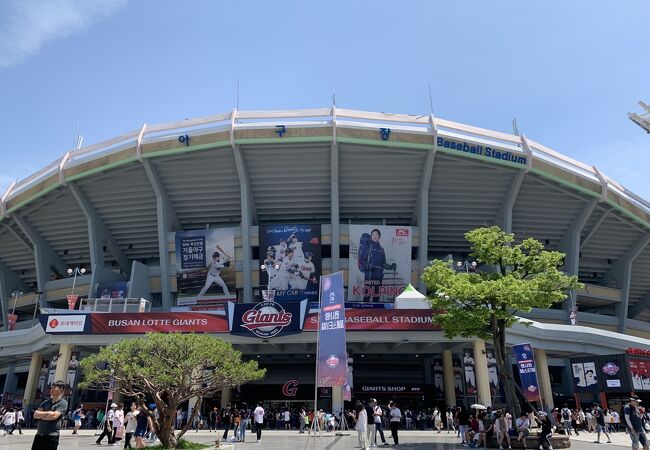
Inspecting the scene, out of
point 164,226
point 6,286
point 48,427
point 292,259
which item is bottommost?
point 48,427

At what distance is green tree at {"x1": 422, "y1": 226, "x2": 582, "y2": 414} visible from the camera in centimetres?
2023

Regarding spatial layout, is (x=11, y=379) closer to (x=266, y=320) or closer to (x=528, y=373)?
(x=266, y=320)

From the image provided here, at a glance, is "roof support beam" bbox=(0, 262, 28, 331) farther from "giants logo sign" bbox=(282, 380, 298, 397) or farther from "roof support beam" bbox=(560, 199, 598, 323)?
"roof support beam" bbox=(560, 199, 598, 323)

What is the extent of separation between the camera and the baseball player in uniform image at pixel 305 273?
132ft

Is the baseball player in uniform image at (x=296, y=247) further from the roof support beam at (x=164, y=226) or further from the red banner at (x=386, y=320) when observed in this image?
the roof support beam at (x=164, y=226)

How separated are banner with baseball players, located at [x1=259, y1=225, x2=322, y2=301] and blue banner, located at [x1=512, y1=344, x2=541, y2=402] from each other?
1860 centimetres

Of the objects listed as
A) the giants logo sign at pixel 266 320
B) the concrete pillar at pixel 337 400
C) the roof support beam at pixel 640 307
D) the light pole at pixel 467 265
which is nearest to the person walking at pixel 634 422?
the light pole at pixel 467 265

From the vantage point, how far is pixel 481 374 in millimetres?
30031

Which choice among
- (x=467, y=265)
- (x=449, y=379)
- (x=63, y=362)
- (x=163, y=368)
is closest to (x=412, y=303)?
(x=449, y=379)

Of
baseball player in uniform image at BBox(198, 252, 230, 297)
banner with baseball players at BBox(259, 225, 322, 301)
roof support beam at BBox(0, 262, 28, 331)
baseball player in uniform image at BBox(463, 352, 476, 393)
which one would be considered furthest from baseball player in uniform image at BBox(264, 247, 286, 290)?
roof support beam at BBox(0, 262, 28, 331)

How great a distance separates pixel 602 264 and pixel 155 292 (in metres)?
44.3

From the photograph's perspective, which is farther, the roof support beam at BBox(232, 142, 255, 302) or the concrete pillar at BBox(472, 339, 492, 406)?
the roof support beam at BBox(232, 142, 255, 302)

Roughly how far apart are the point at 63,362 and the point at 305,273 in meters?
18.5

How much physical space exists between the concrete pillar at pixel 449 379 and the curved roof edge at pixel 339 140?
15.5 metres
